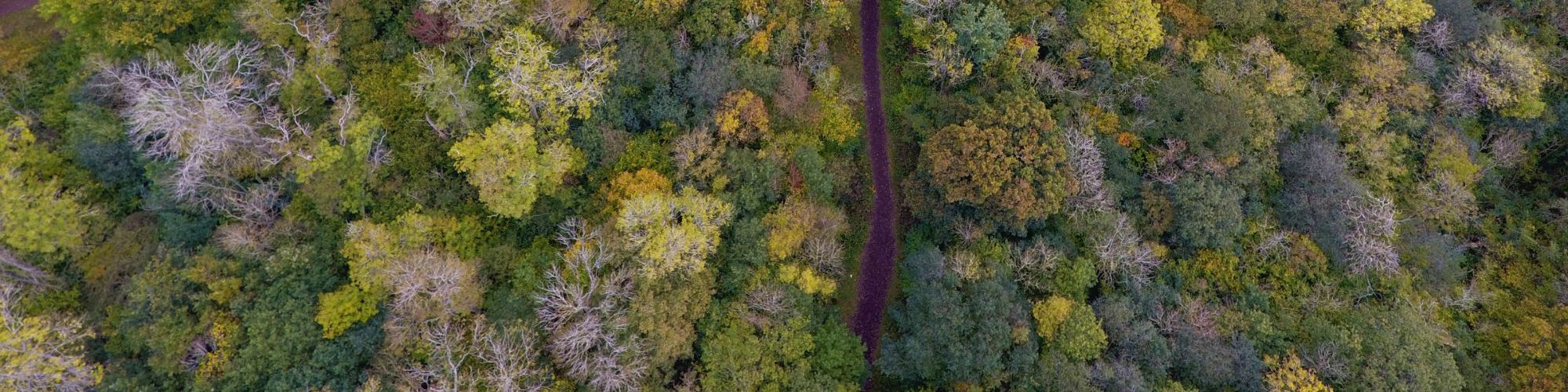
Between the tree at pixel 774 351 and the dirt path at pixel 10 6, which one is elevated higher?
the dirt path at pixel 10 6

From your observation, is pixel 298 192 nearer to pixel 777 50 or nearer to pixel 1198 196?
pixel 777 50

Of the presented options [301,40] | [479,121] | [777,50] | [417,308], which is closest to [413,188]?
[479,121]

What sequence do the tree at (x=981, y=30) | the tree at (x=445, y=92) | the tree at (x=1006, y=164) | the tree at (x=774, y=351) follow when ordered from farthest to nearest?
1. the tree at (x=981, y=30)
2. the tree at (x=445, y=92)
3. the tree at (x=1006, y=164)
4. the tree at (x=774, y=351)

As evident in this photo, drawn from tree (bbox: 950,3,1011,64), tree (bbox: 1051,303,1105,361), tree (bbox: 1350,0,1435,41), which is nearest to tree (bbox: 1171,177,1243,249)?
tree (bbox: 1051,303,1105,361)

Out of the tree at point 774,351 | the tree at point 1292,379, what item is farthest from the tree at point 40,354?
the tree at point 1292,379

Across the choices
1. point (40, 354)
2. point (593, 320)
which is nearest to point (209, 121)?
point (40, 354)

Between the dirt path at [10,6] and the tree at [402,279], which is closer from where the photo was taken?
the tree at [402,279]

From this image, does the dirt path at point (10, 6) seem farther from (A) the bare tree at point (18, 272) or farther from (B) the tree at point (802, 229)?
(B) the tree at point (802, 229)
